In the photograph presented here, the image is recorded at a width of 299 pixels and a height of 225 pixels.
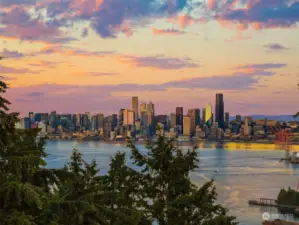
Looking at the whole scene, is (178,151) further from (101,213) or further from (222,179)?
(222,179)

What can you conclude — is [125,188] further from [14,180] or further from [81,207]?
[14,180]

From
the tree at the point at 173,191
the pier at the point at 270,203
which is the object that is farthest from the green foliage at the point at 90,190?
the pier at the point at 270,203

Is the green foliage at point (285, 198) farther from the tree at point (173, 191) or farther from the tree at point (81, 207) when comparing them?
the tree at point (81, 207)

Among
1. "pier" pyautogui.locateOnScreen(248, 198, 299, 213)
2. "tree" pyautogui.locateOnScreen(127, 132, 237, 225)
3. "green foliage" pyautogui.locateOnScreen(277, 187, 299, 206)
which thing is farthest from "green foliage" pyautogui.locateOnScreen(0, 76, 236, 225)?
"green foliage" pyautogui.locateOnScreen(277, 187, 299, 206)

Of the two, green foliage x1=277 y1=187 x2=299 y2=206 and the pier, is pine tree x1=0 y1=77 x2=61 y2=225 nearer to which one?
the pier

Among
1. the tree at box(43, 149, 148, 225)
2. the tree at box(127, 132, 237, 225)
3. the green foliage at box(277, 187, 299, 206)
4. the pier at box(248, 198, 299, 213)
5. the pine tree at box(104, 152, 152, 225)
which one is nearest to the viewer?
the tree at box(43, 149, 148, 225)

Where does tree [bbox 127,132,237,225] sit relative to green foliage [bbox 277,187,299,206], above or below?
above

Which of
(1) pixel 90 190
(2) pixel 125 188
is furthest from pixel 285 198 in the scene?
(1) pixel 90 190

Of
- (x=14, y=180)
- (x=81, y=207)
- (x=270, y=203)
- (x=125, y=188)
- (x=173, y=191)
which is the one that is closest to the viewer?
(x=14, y=180)
